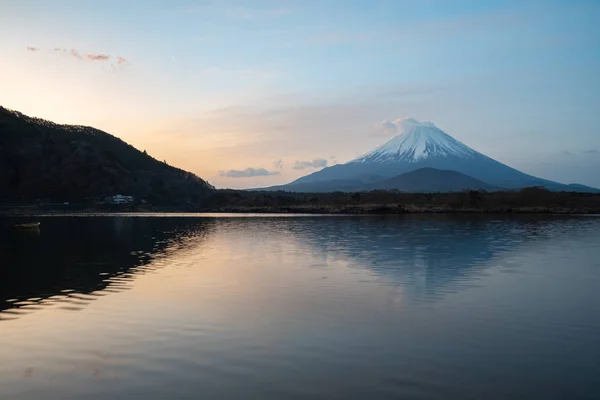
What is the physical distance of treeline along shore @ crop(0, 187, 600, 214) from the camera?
5017 inches

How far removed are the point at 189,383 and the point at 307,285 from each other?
45.3ft

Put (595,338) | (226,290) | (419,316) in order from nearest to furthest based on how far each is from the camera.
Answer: (595,338), (419,316), (226,290)

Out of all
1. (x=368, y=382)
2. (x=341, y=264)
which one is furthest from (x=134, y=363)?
(x=341, y=264)

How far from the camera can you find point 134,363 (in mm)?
13031

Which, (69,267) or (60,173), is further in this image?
(60,173)

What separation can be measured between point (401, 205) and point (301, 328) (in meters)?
124

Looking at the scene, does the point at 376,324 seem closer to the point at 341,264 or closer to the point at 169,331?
the point at 169,331

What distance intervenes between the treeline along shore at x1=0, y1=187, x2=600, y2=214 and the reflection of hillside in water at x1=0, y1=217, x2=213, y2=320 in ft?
274

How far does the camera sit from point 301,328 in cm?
1661

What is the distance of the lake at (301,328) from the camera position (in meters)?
11.5

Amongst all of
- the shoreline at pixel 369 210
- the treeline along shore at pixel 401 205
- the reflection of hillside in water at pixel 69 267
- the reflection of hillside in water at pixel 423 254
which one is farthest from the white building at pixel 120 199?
the reflection of hillside in water at pixel 423 254

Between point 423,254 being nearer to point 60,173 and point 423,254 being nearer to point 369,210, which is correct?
point 369,210

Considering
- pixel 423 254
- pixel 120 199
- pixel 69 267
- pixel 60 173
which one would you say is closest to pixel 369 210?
pixel 120 199

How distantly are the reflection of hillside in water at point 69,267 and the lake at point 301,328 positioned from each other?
0.20 meters
